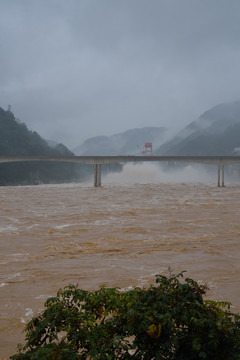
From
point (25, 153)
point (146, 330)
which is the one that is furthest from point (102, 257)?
point (25, 153)

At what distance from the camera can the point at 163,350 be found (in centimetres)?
293

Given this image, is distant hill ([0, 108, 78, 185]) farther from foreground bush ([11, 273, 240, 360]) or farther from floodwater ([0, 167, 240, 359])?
foreground bush ([11, 273, 240, 360])

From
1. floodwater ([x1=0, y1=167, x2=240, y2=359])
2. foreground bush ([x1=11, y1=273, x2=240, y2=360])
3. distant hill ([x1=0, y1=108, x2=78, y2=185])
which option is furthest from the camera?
distant hill ([x1=0, y1=108, x2=78, y2=185])

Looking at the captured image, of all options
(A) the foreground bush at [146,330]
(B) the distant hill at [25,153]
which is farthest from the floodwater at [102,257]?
(B) the distant hill at [25,153]

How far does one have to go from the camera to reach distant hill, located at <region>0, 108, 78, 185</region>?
106m

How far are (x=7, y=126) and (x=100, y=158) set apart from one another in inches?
2573

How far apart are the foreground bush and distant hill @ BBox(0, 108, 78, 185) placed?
4004 inches

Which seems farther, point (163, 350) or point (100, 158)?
point (100, 158)

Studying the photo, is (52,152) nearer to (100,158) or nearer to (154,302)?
(100,158)

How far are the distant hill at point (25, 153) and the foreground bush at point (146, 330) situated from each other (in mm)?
101703

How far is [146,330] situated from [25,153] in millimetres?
126641

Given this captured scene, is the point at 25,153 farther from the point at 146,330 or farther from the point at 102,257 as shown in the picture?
the point at 146,330

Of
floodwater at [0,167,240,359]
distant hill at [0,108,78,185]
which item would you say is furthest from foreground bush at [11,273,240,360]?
distant hill at [0,108,78,185]

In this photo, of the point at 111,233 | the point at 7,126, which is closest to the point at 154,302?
the point at 111,233
